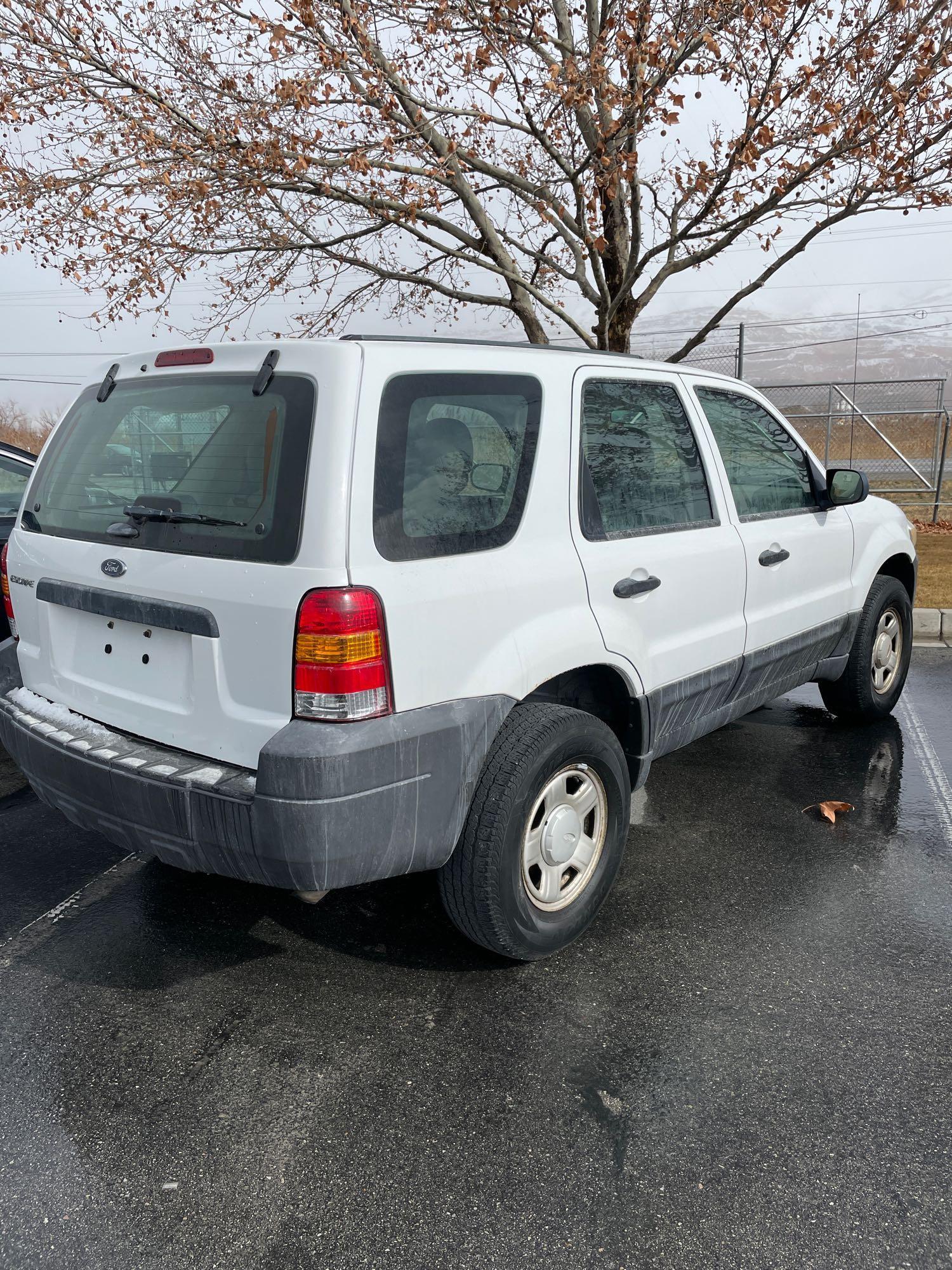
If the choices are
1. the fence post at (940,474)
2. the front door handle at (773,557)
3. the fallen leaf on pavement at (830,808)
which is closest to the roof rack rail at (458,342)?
the front door handle at (773,557)

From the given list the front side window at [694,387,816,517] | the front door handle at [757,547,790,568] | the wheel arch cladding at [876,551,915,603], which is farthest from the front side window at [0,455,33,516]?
the wheel arch cladding at [876,551,915,603]

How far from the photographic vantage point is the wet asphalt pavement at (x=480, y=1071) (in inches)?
81.6

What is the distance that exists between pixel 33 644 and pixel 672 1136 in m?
2.49

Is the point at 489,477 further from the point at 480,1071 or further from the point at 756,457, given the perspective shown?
the point at 756,457

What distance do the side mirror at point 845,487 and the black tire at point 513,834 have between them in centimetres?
215

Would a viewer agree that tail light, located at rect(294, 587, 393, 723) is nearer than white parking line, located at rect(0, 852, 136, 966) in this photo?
Yes

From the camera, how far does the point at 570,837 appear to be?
10.2 feet

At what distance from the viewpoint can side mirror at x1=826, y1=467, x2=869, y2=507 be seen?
4555 mm

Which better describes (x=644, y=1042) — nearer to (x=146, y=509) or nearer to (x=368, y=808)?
(x=368, y=808)

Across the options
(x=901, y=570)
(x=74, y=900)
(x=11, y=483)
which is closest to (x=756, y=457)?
(x=901, y=570)

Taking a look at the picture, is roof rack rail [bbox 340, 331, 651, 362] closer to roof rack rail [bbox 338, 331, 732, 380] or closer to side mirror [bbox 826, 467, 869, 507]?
roof rack rail [bbox 338, 331, 732, 380]

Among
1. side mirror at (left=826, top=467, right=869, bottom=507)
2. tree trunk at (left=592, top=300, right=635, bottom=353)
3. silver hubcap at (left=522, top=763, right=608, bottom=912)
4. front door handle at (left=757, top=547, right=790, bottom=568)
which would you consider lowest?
silver hubcap at (left=522, top=763, right=608, bottom=912)

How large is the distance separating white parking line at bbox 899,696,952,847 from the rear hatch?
9.83ft

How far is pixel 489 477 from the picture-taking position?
2.82 metres
